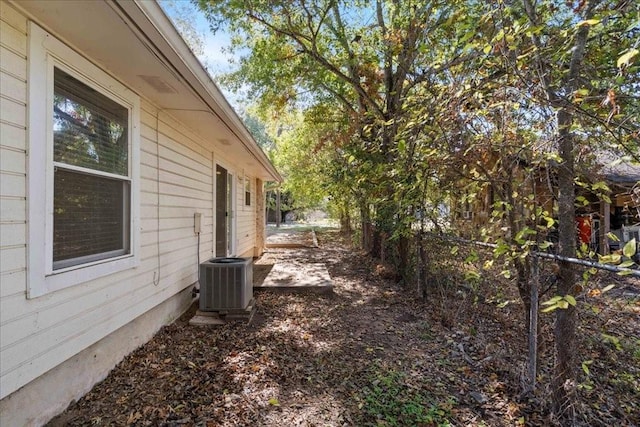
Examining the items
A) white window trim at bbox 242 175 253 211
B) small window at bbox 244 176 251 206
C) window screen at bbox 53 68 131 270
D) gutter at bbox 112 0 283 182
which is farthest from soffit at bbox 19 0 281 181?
small window at bbox 244 176 251 206

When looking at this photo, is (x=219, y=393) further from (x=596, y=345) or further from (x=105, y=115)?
(x=596, y=345)

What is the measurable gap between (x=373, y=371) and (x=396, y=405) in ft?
1.70

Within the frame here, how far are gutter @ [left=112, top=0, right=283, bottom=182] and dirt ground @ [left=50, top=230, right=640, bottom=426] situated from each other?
2.53 meters

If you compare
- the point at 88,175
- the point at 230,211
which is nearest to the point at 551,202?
the point at 88,175

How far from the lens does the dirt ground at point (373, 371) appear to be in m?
2.48

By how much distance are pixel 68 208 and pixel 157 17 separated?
145 centimetres

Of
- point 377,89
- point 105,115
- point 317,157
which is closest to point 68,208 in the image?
point 105,115

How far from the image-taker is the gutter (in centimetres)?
210

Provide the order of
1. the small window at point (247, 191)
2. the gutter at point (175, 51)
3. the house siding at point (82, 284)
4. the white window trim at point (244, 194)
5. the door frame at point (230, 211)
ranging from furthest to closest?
the small window at point (247, 191)
the white window trim at point (244, 194)
the door frame at point (230, 211)
the gutter at point (175, 51)
the house siding at point (82, 284)

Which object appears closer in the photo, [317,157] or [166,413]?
[166,413]

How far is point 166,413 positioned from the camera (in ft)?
8.01

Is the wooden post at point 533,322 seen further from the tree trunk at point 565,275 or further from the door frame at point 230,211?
the door frame at point 230,211

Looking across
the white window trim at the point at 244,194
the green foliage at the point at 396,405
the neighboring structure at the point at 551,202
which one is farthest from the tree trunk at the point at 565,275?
the white window trim at the point at 244,194

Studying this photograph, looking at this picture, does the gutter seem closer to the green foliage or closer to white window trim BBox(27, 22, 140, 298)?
white window trim BBox(27, 22, 140, 298)
